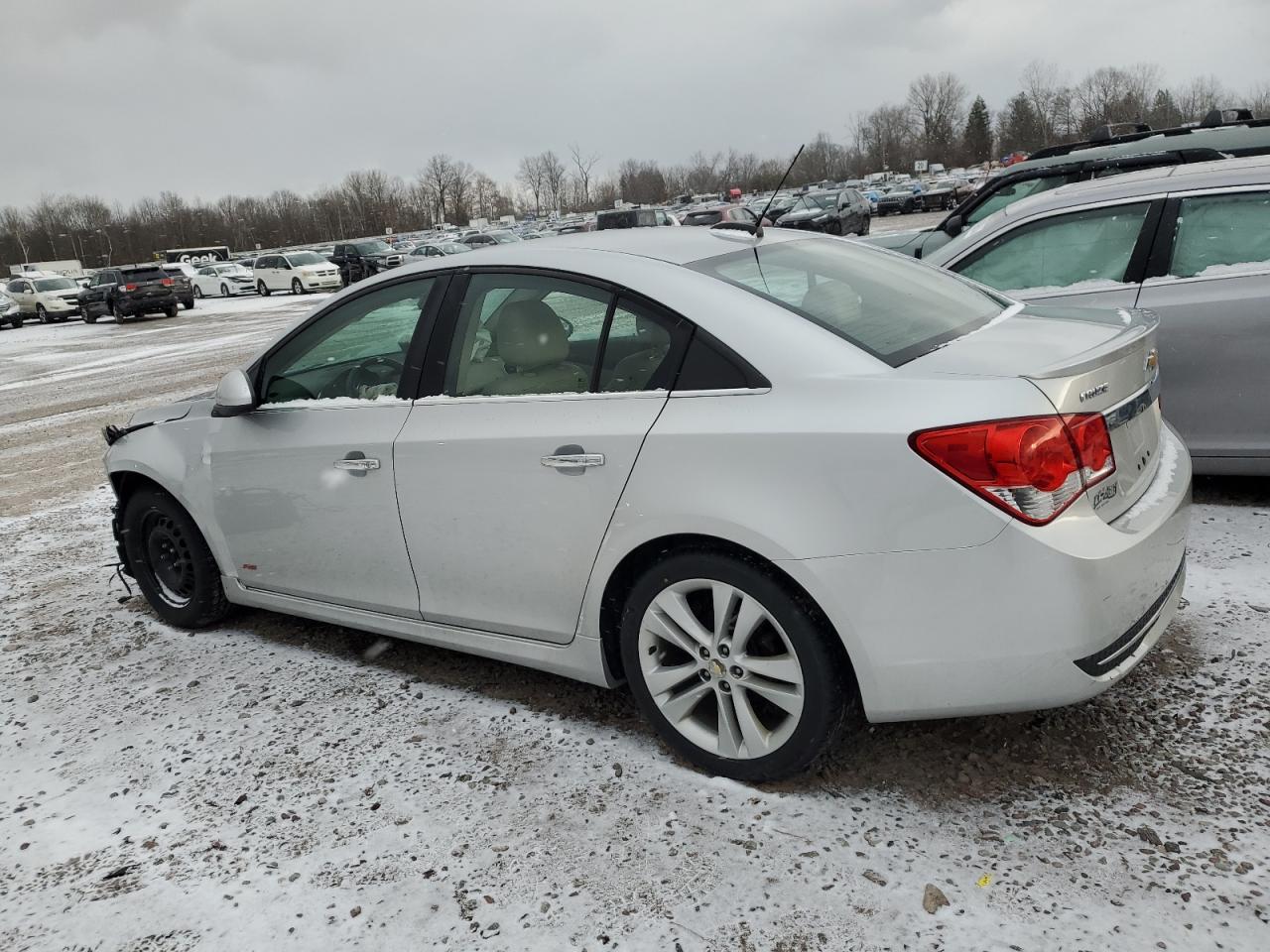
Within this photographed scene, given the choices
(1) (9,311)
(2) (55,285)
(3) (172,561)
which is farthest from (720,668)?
(2) (55,285)

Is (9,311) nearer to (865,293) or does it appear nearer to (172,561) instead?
(172,561)

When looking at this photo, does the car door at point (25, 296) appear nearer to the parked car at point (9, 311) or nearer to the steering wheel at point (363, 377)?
the parked car at point (9, 311)

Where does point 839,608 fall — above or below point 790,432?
below

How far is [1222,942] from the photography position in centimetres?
209

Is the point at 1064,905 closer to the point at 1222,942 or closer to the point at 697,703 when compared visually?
the point at 1222,942

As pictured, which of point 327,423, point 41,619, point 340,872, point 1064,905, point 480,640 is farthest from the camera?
point 41,619

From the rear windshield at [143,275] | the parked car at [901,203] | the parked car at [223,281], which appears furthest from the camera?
the parked car at [901,203]

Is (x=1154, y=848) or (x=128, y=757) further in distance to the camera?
(x=128, y=757)

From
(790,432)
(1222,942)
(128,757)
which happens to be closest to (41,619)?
(128,757)

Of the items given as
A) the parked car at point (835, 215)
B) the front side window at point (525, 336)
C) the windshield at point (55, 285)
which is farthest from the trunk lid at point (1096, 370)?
the windshield at point (55, 285)

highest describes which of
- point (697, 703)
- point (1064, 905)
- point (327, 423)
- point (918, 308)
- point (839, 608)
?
point (918, 308)

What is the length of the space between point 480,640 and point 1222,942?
2.23m

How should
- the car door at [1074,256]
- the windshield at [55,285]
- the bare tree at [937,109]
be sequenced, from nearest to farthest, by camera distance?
the car door at [1074,256] → the windshield at [55,285] → the bare tree at [937,109]

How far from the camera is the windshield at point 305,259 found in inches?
1459
